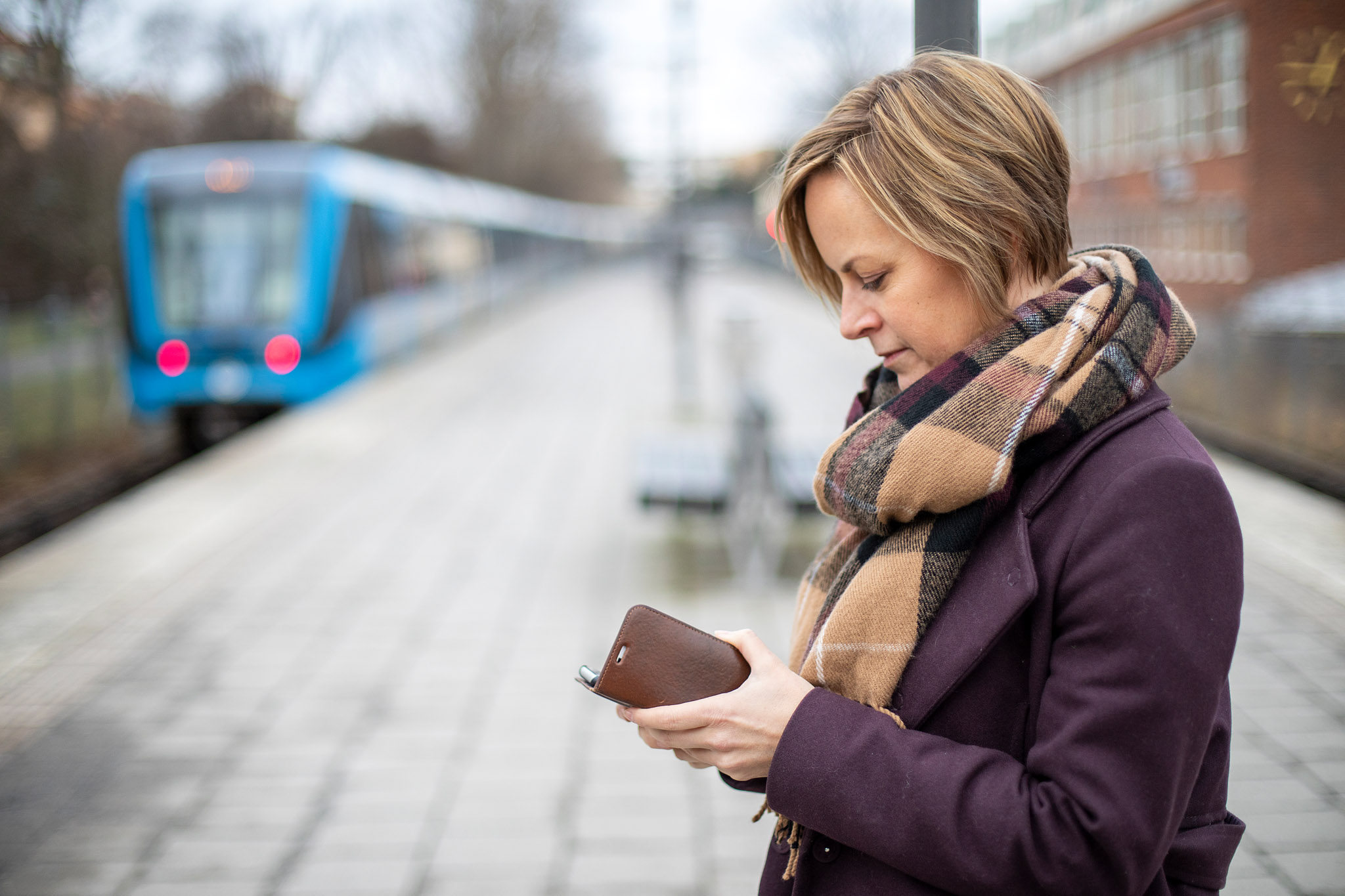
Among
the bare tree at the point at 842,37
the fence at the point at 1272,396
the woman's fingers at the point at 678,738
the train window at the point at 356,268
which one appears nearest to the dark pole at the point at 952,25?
the woman's fingers at the point at 678,738

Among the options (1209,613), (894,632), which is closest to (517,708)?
(894,632)

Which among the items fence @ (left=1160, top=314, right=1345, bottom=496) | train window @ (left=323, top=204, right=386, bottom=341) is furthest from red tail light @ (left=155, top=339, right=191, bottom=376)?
fence @ (left=1160, top=314, right=1345, bottom=496)

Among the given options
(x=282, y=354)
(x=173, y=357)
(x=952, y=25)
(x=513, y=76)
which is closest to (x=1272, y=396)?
(x=952, y=25)

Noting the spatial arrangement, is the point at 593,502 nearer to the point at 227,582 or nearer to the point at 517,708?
the point at 227,582

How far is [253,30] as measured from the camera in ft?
65.2

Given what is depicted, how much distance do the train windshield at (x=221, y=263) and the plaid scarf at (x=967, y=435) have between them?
38.2 feet

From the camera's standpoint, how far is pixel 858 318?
1275 mm

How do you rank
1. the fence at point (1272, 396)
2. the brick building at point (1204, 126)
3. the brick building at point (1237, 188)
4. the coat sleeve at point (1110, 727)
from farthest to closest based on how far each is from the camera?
the fence at point (1272, 396)
the brick building at point (1237, 188)
the brick building at point (1204, 126)
the coat sleeve at point (1110, 727)

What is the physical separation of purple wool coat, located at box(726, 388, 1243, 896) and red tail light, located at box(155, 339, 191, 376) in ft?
38.8

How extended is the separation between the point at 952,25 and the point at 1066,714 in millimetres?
1271

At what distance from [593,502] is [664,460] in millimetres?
1229

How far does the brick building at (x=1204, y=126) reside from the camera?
5.71 m

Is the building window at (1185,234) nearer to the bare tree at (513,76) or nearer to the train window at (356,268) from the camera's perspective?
the train window at (356,268)

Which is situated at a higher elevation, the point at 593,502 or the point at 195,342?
the point at 195,342
